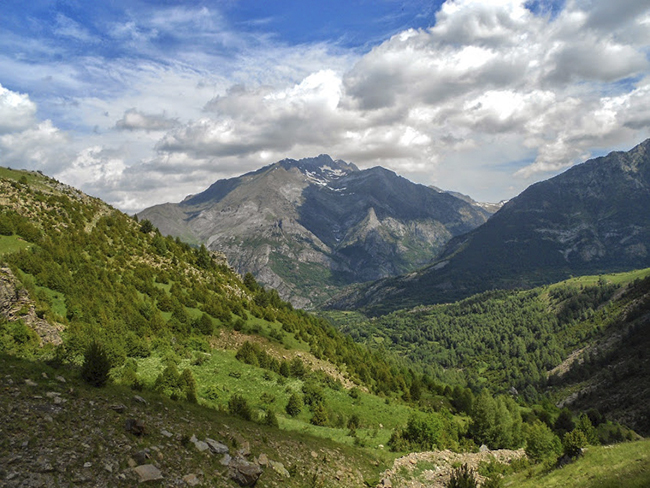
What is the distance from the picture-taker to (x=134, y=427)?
62.5 ft

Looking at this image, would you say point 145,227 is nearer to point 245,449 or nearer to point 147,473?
point 245,449

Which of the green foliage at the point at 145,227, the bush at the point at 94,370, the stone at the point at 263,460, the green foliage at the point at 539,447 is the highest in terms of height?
the green foliage at the point at 145,227

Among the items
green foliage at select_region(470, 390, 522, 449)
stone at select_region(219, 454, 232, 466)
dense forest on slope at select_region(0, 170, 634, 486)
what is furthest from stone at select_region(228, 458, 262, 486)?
green foliage at select_region(470, 390, 522, 449)

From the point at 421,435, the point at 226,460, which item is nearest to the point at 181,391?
the point at 226,460

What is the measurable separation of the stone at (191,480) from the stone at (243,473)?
2.26 m

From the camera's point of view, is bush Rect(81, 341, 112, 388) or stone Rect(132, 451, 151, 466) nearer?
stone Rect(132, 451, 151, 466)

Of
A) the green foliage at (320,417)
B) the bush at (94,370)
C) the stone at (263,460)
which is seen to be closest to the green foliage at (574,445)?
the green foliage at (320,417)

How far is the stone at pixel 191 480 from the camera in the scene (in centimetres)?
1694

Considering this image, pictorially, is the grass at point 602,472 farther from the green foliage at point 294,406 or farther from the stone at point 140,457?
the stone at point 140,457

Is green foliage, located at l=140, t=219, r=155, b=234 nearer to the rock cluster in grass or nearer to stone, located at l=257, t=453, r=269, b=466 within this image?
the rock cluster in grass

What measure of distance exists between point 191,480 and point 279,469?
22.9ft

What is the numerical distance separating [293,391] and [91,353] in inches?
1062

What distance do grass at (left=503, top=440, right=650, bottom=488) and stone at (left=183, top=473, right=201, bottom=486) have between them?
23460 mm

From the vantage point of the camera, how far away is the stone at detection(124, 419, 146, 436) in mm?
18962
